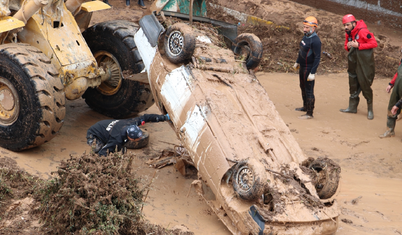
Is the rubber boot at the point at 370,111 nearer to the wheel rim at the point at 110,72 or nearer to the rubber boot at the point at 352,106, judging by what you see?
the rubber boot at the point at 352,106

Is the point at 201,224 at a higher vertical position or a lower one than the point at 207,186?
lower

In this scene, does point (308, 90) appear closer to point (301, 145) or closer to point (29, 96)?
point (301, 145)

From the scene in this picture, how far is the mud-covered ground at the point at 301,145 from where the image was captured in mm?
5129

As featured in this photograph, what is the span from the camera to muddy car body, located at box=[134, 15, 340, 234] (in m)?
4.39

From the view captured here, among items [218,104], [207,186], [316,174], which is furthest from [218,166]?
[316,174]

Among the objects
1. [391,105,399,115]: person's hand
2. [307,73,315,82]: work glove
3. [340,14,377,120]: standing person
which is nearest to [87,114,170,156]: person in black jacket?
[307,73,315,82]: work glove

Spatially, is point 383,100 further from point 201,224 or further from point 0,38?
point 0,38

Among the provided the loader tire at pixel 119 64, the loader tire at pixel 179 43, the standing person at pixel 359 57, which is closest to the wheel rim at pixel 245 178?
the loader tire at pixel 179 43

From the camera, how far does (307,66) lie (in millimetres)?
9055

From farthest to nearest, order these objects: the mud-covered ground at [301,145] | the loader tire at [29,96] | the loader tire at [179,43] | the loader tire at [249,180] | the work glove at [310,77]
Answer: the work glove at [310,77] → the loader tire at [29,96] → the loader tire at [179,43] → the mud-covered ground at [301,145] → the loader tire at [249,180]

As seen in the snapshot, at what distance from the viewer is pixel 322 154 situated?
7504 mm

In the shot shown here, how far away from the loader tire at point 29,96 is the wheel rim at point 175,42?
1722 mm

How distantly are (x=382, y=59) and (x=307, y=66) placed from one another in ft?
13.4

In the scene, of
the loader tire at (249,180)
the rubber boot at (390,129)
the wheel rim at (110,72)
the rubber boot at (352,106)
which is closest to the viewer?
the loader tire at (249,180)
